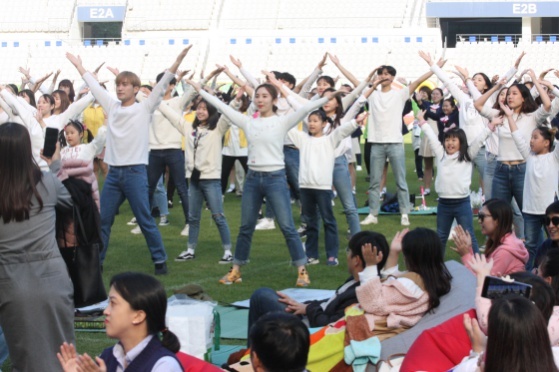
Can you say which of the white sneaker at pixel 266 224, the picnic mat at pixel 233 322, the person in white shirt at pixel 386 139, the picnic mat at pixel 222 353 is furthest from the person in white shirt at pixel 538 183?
the white sneaker at pixel 266 224

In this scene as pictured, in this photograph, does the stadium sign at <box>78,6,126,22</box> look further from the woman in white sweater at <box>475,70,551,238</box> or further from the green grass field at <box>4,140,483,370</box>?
the woman in white sweater at <box>475,70,551,238</box>

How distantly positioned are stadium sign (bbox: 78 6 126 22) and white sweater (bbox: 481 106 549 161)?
1650 inches

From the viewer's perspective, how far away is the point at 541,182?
9.30 meters

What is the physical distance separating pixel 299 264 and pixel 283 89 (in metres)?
2.02

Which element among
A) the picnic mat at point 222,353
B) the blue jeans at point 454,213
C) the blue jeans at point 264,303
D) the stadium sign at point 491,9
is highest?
the stadium sign at point 491,9

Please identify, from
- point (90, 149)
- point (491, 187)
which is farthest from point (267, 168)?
point (491, 187)

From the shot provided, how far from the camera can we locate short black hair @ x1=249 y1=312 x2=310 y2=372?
4320 mm

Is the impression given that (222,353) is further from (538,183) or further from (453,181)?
(538,183)

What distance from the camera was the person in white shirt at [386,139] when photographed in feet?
42.0

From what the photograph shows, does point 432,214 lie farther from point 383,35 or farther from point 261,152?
point 383,35

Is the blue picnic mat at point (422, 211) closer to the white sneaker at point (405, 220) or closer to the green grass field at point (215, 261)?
the green grass field at point (215, 261)

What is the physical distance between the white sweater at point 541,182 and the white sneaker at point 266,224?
13.8 feet

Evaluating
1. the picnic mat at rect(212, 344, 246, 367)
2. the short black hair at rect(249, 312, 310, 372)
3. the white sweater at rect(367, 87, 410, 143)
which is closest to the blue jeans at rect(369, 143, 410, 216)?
the white sweater at rect(367, 87, 410, 143)

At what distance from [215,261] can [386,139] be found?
3290 millimetres
